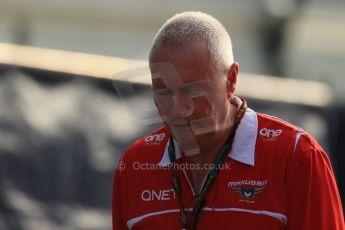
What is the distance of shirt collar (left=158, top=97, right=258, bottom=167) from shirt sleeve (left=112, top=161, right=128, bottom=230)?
0.42 meters

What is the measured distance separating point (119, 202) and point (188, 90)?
60cm

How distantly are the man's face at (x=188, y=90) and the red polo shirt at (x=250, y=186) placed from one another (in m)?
0.19

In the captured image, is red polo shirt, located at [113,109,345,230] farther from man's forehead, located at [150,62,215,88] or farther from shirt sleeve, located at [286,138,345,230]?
man's forehead, located at [150,62,215,88]

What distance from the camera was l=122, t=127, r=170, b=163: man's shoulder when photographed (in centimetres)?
325

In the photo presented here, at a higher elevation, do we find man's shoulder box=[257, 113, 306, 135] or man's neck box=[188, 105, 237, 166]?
man's shoulder box=[257, 113, 306, 135]

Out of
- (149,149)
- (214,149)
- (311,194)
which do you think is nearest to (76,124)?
(149,149)

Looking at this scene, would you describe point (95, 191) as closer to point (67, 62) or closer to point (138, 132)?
point (138, 132)

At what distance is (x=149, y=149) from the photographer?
10.8ft

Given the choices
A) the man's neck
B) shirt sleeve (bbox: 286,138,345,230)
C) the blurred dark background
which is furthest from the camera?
the blurred dark background

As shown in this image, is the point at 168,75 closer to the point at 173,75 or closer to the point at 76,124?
the point at 173,75

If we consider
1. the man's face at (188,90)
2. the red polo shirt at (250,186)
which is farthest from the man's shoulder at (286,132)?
the man's face at (188,90)

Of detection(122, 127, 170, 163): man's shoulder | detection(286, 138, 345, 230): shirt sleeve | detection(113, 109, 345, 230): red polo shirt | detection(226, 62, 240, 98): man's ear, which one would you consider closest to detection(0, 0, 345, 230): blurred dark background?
detection(122, 127, 170, 163): man's shoulder

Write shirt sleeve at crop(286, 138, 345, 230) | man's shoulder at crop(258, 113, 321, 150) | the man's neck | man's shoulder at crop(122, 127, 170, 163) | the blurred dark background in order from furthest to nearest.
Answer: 1. the blurred dark background
2. man's shoulder at crop(122, 127, 170, 163)
3. the man's neck
4. man's shoulder at crop(258, 113, 321, 150)
5. shirt sleeve at crop(286, 138, 345, 230)

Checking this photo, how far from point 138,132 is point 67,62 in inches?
25.4
